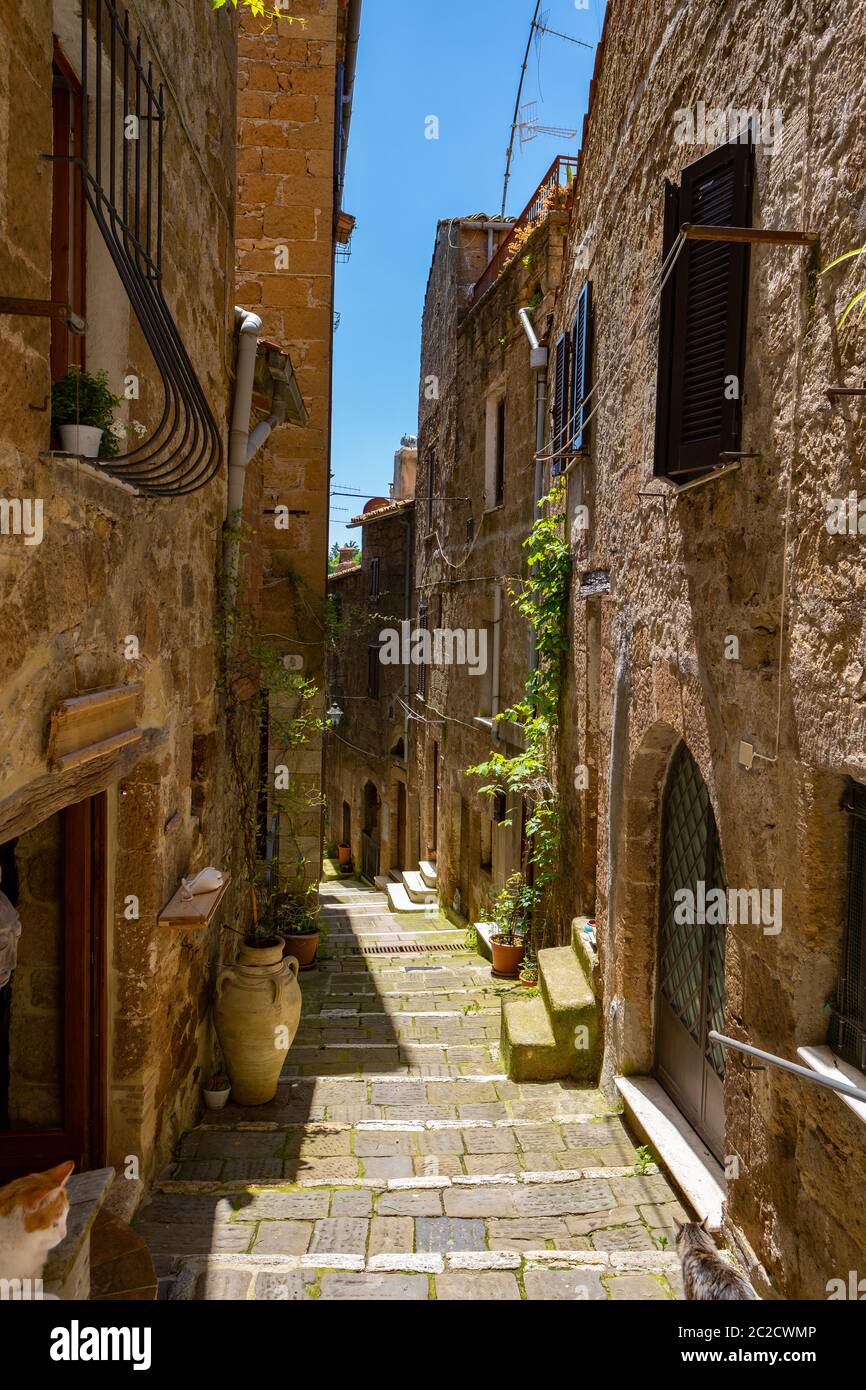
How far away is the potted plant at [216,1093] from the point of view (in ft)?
17.3

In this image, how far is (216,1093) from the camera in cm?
529

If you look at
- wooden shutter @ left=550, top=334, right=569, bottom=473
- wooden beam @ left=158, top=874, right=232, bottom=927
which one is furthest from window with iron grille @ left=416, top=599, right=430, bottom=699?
wooden beam @ left=158, top=874, right=232, bottom=927

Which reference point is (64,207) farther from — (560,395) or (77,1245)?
(560,395)

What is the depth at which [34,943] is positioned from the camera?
3.89 meters

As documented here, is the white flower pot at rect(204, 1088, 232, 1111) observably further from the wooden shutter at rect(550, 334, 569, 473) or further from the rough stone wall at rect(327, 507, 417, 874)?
the rough stone wall at rect(327, 507, 417, 874)

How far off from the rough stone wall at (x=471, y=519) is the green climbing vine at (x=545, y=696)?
1.31m

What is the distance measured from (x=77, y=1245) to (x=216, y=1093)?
289 cm


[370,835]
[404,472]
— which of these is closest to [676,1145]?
[370,835]

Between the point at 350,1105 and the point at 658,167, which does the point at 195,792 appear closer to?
the point at 350,1105

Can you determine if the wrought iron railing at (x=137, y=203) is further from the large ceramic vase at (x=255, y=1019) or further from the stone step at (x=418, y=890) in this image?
the stone step at (x=418, y=890)

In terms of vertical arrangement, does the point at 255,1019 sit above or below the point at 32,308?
below

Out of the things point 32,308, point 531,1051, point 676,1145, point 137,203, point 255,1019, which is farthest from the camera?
point 531,1051

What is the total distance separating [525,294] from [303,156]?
256 centimetres

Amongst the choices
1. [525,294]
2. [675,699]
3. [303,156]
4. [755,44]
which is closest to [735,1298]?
[675,699]
